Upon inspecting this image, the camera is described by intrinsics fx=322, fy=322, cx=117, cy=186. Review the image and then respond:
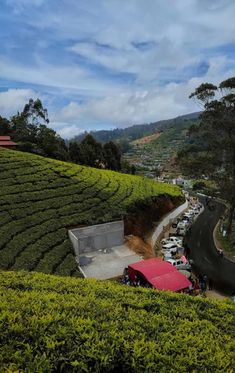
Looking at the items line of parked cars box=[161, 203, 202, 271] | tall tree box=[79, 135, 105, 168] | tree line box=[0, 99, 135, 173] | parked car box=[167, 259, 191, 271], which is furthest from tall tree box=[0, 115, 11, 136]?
parked car box=[167, 259, 191, 271]

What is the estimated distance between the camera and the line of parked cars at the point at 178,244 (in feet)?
72.6

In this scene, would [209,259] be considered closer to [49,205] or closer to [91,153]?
[49,205]

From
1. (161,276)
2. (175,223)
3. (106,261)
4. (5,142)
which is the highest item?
(5,142)

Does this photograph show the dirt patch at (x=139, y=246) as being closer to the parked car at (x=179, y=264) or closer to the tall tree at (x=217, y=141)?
the parked car at (x=179, y=264)

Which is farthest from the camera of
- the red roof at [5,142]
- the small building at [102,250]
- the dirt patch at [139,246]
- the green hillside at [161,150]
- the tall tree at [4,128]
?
the green hillside at [161,150]

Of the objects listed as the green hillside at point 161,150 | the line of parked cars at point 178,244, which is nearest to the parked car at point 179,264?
the line of parked cars at point 178,244

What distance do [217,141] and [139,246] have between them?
12.4m

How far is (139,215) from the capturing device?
2778cm

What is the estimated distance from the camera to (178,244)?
27797mm

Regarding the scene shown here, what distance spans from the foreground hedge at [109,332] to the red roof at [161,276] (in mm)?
8308

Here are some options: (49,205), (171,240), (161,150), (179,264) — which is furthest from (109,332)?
(161,150)

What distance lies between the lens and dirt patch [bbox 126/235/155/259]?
22.1 meters

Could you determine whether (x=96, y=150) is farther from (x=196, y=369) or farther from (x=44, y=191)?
(x=196, y=369)

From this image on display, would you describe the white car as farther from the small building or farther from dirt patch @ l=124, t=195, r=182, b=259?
the small building
